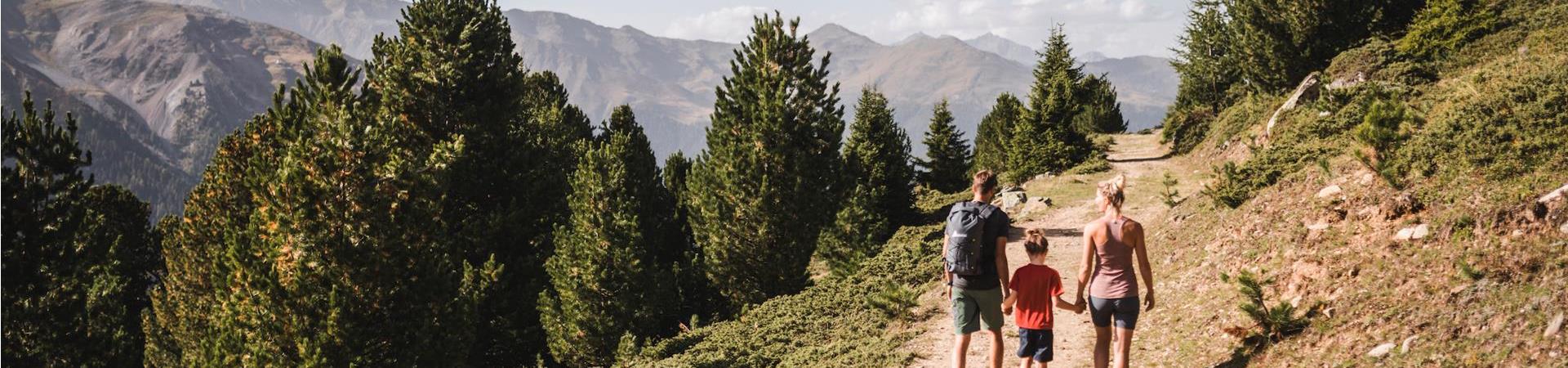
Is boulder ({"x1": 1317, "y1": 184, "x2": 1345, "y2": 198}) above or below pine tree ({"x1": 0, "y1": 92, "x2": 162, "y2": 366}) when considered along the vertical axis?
above

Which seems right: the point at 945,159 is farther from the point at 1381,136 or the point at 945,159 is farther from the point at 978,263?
the point at 978,263

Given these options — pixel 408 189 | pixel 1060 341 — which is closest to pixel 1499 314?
pixel 1060 341

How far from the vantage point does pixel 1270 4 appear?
30.5 metres

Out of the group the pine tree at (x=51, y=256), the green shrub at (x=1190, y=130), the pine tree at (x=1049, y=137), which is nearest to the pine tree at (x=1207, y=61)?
the green shrub at (x=1190, y=130)

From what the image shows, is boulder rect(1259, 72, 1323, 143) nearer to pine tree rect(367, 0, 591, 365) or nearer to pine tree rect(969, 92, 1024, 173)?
pine tree rect(969, 92, 1024, 173)

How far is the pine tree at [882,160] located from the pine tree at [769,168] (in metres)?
6.33

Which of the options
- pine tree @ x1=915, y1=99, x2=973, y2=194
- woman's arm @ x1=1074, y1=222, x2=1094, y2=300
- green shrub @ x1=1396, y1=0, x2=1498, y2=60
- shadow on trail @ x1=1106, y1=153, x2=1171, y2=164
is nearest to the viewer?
woman's arm @ x1=1074, y1=222, x2=1094, y2=300

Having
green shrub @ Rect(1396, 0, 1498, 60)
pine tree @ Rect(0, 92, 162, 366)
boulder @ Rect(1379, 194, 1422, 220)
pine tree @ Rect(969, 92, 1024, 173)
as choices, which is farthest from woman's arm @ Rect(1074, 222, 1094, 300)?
pine tree @ Rect(969, 92, 1024, 173)

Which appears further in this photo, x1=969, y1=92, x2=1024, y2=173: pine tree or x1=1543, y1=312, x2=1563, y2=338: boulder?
x1=969, y1=92, x2=1024, y2=173: pine tree

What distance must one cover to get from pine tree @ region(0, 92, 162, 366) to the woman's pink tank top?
900 inches

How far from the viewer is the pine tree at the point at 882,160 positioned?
34.7m

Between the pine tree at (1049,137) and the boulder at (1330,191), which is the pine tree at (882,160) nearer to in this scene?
the pine tree at (1049,137)

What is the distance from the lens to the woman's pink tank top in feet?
27.2

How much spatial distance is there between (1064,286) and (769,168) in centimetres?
1178
